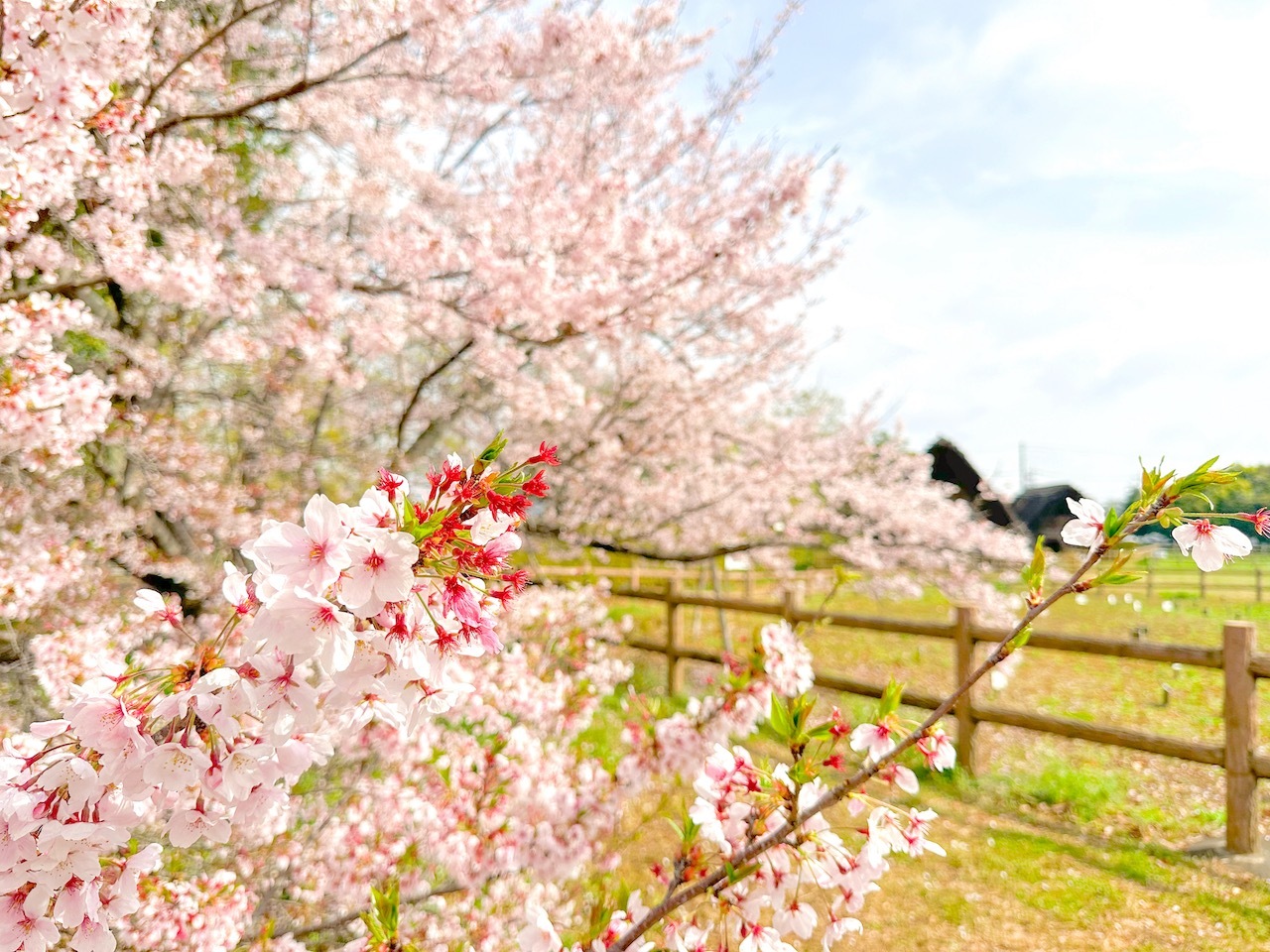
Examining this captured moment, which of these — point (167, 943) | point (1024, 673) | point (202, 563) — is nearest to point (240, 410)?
point (202, 563)

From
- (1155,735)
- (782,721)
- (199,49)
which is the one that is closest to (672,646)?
(1155,735)

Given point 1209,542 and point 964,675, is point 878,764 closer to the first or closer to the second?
point 1209,542

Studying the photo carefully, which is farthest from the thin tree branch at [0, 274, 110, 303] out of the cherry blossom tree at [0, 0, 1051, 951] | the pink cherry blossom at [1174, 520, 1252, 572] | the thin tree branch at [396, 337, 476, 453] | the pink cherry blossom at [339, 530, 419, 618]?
the pink cherry blossom at [1174, 520, 1252, 572]

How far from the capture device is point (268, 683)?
0.82 meters

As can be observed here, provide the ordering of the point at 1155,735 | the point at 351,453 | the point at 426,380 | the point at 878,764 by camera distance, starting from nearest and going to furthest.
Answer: the point at 878,764
the point at 426,380
the point at 1155,735
the point at 351,453

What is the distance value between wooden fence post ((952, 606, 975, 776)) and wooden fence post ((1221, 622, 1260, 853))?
1428mm

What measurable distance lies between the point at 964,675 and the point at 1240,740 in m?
1.64

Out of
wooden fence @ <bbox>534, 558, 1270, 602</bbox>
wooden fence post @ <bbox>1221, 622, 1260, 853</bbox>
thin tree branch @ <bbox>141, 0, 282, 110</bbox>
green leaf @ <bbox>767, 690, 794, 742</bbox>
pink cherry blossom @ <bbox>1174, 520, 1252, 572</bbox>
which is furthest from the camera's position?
wooden fence @ <bbox>534, 558, 1270, 602</bbox>

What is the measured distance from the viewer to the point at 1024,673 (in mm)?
9609

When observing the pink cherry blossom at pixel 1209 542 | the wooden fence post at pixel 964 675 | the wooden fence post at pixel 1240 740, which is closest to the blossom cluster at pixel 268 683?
the pink cherry blossom at pixel 1209 542

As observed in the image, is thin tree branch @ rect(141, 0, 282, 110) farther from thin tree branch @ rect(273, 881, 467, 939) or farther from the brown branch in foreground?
the brown branch in foreground

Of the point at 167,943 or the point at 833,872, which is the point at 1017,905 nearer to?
the point at 833,872

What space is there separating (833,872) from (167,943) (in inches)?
67.1

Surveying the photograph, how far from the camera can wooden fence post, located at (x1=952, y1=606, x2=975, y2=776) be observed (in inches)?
199
